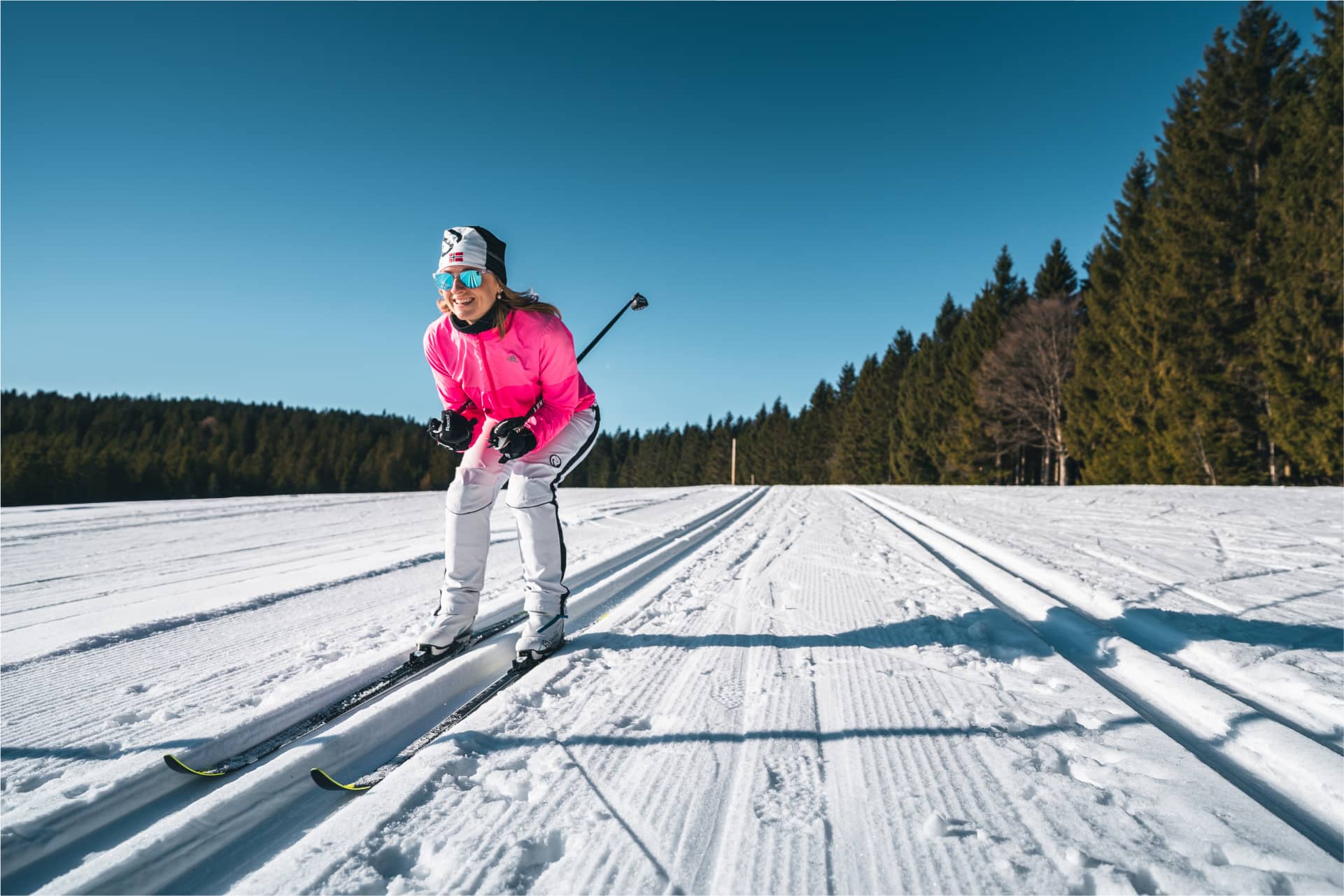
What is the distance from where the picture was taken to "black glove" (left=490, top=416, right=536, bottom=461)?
7.55 ft

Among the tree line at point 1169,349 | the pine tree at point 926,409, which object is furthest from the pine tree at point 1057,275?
the pine tree at point 926,409

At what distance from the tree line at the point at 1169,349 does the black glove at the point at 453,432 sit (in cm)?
165

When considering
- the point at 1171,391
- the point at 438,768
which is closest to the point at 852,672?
the point at 438,768

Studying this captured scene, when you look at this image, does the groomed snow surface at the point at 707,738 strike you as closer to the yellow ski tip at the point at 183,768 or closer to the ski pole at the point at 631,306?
the yellow ski tip at the point at 183,768

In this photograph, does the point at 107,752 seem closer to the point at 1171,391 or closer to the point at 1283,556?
the point at 1283,556

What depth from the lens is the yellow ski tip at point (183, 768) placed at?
1280mm

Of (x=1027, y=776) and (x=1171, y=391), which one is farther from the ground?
(x=1171, y=391)

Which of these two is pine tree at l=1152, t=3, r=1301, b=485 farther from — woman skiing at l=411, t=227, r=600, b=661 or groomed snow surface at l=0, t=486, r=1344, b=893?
woman skiing at l=411, t=227, r=600, b=661

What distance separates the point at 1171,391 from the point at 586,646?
22.8 metres

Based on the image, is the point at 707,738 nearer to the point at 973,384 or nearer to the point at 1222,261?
the point at 1222,261

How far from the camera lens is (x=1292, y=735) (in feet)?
4.59

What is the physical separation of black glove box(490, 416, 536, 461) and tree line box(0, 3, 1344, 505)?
1.72 metres

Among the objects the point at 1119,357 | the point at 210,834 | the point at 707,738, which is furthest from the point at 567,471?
the point at 1119,357

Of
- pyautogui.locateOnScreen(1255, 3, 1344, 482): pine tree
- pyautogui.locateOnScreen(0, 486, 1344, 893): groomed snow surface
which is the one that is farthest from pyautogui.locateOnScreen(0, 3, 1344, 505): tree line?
pyautogui.locateOnScreen(0, 486, 1344, 893): groomed snow surface
